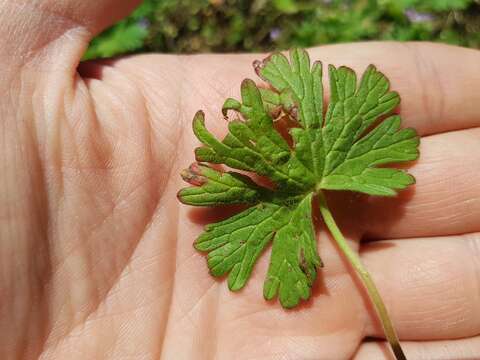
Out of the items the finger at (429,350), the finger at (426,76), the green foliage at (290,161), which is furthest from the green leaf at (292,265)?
the finger at (426,76)

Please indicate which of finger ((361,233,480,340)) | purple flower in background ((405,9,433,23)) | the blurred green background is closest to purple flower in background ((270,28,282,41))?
the blurred green background

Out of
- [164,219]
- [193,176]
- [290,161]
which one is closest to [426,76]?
[290,161]

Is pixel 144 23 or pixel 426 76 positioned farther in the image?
pixel 144 23

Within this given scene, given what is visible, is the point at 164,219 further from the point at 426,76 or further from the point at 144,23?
the point at 144,23

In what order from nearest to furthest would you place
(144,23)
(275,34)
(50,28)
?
1. (50,28)
2. (144,23)
3. (275,34)

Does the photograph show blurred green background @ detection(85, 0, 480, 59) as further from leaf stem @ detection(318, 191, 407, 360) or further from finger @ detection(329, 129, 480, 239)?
leaf stem @ detection(318, 191, 407, 360)

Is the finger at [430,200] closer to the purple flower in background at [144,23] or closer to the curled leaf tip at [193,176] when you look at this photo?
the curled leaf tip at [193,176]

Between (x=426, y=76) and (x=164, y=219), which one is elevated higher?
(x=426, y=76)
